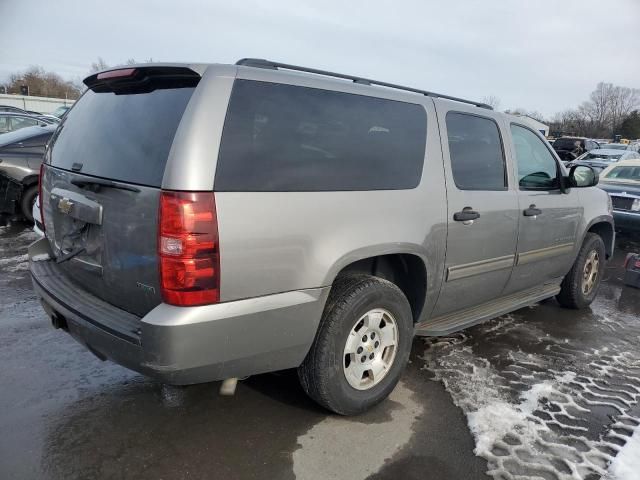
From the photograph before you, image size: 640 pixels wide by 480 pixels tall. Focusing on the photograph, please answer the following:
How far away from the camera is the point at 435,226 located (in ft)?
10.3

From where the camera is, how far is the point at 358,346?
2902mm

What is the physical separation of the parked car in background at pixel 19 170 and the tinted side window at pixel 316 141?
6033 millimetres

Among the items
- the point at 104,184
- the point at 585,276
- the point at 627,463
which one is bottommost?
the point at 627,463

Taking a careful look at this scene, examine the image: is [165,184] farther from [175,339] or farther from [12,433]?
[12,433]

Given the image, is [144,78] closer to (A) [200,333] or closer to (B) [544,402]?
(A) [200,333]

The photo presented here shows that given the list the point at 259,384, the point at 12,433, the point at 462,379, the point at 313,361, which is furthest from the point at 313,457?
the point at 12,433

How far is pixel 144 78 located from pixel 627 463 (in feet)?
10.9

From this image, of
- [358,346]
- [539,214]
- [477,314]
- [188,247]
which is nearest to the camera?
[188,247]

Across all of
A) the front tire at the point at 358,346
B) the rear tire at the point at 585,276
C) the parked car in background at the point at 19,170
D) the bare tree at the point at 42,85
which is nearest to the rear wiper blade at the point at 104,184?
the front tire at the point at 358,346

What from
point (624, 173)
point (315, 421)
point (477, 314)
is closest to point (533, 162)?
point (477, 314)

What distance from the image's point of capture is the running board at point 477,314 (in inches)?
135

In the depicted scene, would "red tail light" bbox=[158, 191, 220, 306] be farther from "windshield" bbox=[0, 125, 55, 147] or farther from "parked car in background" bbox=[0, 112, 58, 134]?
"parked car in background" bbox=[0, 112, 58, 134]

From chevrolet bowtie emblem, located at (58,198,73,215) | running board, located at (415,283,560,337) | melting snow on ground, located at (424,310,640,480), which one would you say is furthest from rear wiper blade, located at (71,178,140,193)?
melting snow on ground, located at (424,310,640,480)

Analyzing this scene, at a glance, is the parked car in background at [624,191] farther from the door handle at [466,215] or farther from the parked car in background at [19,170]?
the parked car in background at [19,170]
